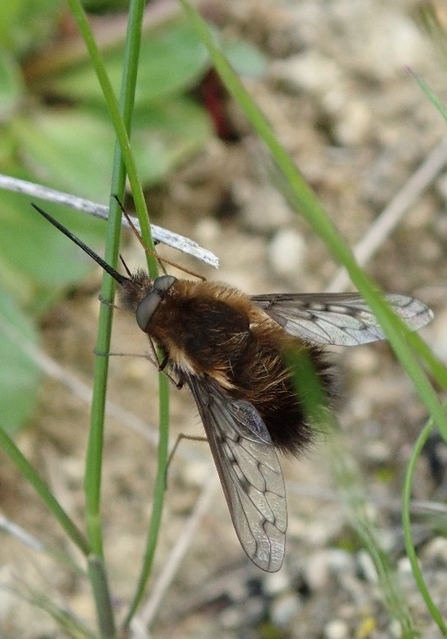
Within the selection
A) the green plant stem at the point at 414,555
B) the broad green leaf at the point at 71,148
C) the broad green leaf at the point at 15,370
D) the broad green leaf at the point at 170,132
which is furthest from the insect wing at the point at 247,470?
the broad green leaf at the point at 170,132

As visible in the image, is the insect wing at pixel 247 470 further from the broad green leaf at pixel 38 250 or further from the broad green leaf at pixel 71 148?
the broad green leaf at pixel 71 148

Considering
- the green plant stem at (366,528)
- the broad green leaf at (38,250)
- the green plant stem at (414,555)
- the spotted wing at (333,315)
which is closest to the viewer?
the green plant stem at (366,528)

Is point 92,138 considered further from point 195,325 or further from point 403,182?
point 195,325

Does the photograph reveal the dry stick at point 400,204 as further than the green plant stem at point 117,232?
Yes

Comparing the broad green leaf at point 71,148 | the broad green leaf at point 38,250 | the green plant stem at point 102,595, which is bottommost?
the green plant stem at point 102,595

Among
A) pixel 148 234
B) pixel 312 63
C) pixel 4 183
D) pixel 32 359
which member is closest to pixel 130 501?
pixel 32 359

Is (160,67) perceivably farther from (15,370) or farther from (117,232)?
(117,232)

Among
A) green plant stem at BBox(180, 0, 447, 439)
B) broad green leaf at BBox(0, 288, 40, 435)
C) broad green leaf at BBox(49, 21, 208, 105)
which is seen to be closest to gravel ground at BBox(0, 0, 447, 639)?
broad green leaf at BBox(0, 288, 40, 435)
